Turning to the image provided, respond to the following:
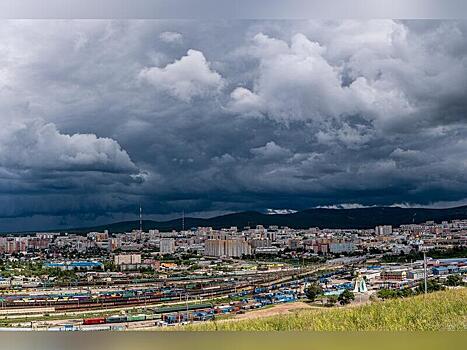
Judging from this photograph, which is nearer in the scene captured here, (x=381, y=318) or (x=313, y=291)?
(x=381, y=318)

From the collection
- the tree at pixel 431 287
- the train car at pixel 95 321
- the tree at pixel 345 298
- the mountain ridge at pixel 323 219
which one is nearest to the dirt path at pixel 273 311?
the tree at pixel 345 298

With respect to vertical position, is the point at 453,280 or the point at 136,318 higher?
the point at 453,280

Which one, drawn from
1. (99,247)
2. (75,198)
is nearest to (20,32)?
(75,198)

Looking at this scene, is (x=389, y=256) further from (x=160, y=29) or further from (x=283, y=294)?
(x=160, y=29)

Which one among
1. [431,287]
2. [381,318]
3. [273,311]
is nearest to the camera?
[381,318]

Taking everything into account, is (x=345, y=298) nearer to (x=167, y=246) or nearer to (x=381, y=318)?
(x=381, y=318)

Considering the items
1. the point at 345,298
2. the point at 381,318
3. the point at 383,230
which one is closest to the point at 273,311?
the point at 345,298

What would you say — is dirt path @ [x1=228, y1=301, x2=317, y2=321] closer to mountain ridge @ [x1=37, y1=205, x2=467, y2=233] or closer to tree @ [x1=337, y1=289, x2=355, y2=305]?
tree @ [x1=337, y1=289, x2=355, y2=305]
